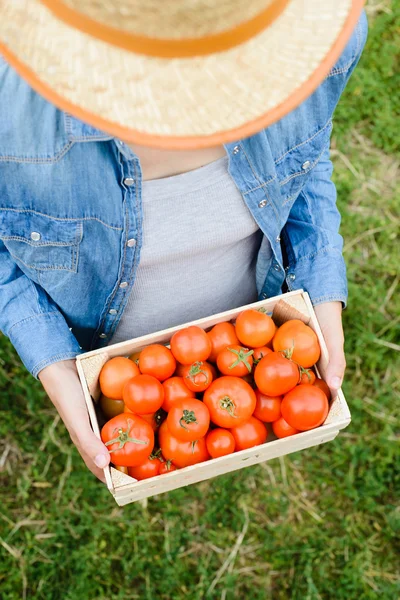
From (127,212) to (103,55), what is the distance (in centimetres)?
64

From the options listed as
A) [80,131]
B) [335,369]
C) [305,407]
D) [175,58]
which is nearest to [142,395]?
[305,407]

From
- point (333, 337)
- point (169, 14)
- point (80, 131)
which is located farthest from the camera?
point (333, 337)

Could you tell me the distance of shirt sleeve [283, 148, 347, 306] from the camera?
5.72ft

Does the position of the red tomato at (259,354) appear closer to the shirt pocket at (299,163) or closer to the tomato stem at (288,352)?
the tomato stem at (288,352)

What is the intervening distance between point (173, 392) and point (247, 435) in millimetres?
237

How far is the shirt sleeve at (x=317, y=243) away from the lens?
1742 millimetres

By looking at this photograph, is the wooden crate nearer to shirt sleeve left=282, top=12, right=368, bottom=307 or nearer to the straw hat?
shirt sleeve left=282, top=12, right=368, bottom=307

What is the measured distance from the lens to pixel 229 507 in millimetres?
2588

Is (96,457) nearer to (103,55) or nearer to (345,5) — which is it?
(103,55)

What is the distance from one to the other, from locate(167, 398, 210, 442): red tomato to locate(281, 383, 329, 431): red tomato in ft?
0.74

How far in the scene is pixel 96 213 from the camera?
4.42 ft

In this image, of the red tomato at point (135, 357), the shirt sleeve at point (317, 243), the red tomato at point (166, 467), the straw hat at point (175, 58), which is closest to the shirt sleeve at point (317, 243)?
the shirt sleeve at point (317, 243)

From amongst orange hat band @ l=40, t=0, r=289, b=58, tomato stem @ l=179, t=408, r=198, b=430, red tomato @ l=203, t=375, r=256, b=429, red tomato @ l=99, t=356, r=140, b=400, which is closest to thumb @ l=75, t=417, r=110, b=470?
red tomato @ l=99, t=356, r=140, b=400

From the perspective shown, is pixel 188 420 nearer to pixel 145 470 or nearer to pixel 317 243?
pixel 145 470
